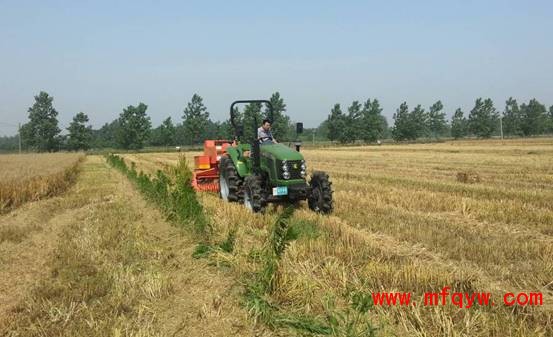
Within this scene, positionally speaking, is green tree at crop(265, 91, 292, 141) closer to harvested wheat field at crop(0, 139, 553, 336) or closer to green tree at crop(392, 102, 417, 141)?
green tree at crop(392, 102, 417, 141)

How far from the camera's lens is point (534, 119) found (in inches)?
3310

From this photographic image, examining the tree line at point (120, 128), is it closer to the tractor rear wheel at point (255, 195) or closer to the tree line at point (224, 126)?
the tree line at point (224, 126)

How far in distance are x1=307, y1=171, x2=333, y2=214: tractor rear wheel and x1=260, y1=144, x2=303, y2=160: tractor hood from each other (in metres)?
0.55

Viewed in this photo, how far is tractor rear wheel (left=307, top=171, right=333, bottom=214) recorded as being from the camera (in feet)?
28.9

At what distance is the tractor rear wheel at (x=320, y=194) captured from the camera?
8.82 m

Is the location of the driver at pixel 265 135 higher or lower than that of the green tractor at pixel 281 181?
higher

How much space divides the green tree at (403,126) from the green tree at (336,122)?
1283cm

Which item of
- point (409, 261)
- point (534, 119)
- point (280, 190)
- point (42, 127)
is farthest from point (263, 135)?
point (534, 119)

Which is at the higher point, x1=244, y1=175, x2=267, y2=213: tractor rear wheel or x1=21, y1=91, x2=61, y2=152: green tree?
x1=21, y1=91, x2=61, y2=152: green tree

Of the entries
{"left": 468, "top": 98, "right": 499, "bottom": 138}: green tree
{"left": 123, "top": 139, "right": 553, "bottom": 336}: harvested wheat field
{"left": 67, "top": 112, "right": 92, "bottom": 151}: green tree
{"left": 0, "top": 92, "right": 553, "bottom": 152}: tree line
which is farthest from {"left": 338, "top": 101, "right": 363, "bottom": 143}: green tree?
{"left": 123, "top": 139, "right": 553, "bottom": 336}: harvested wheat field

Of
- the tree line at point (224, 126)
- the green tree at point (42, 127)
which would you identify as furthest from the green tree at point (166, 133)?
the green tree at point (42, 127)

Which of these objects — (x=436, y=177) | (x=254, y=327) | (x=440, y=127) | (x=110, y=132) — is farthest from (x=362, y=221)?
(x=110, y=132)

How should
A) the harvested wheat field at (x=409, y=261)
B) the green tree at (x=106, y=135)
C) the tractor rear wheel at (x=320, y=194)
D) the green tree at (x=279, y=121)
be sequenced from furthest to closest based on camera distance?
the green tree at (x=106, y=135) → the green tree at (x=279, y=121) → the tractor rear wheel at (x=320, y=194) → the harvested wheat field at (x=409, y=261)

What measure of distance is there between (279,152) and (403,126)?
257 ft
